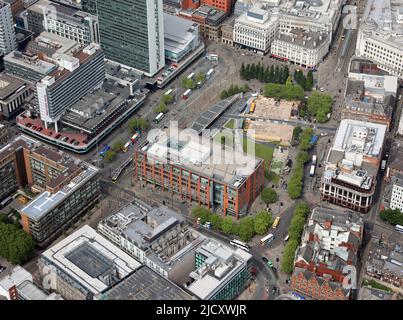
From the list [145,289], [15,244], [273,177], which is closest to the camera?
[145,289]

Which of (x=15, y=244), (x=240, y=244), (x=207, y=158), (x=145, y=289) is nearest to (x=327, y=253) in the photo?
(x=240, y=244)

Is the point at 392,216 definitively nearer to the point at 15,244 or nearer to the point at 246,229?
the point at 246,229

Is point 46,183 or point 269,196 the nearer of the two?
Result: point 269,196

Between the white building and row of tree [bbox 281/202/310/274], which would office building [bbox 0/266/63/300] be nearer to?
row of tree [bbox 281/202/310/274]

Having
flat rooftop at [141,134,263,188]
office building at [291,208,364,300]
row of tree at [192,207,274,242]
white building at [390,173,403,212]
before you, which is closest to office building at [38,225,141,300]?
row of tree at [192,207,274,242]

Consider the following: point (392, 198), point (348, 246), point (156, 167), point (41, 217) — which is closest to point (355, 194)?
point (392, 198)

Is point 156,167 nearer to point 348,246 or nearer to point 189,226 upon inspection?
point 189,226

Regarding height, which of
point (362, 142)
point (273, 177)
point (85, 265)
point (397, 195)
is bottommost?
point (273, 177)

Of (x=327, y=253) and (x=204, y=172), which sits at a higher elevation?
(x=204, y=172)
